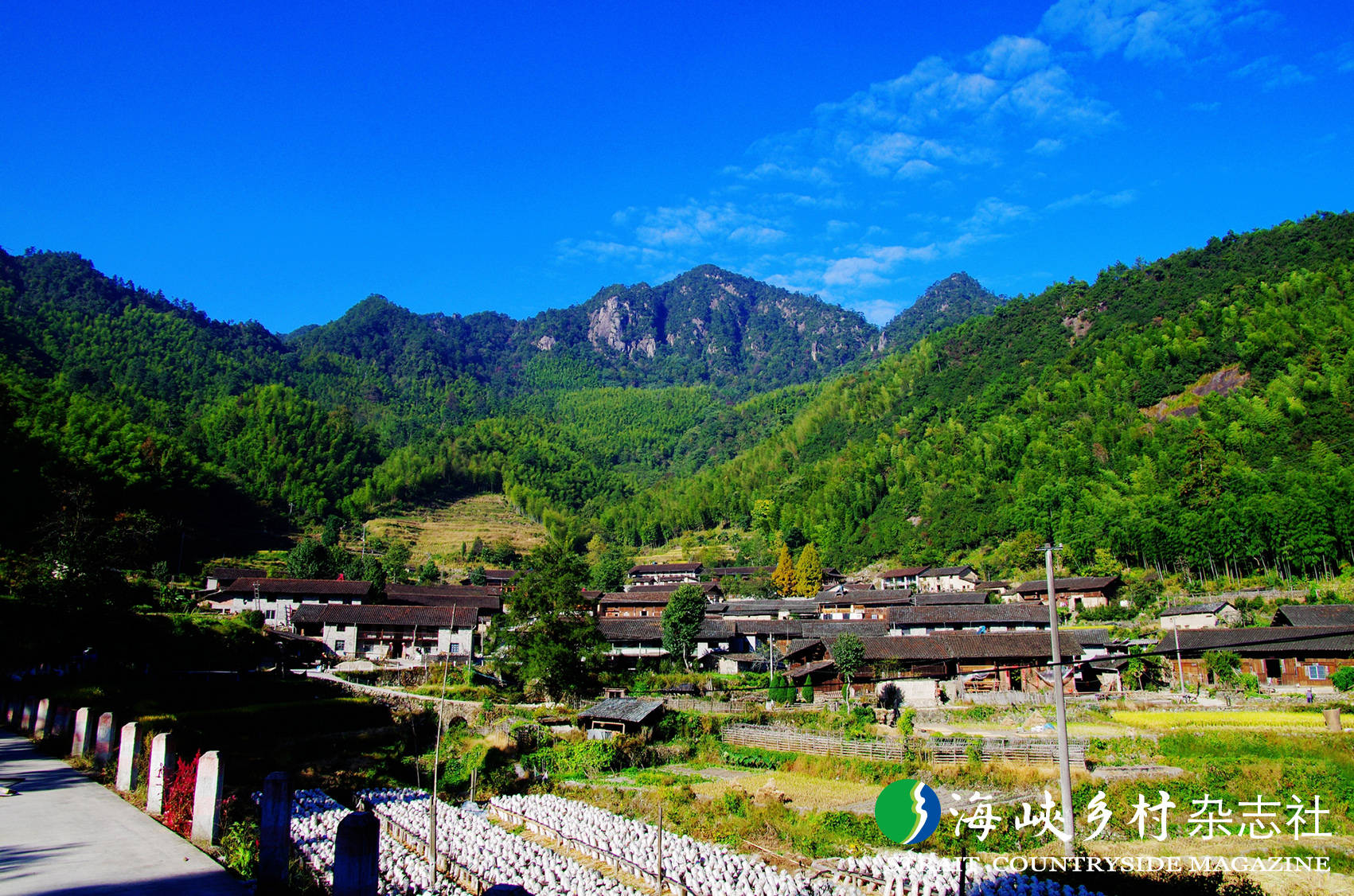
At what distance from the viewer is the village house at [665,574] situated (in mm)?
84688

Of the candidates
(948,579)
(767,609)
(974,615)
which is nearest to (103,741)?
(974,615)

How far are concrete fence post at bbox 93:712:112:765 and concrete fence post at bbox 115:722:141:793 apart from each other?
3.44 feet

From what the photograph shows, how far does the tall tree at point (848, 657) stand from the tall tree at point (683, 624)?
10.8 metres

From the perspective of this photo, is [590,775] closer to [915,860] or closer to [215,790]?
[915,860]

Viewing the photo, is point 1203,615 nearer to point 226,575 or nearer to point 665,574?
point 665,574

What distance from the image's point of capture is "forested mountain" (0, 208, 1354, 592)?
55.7 m

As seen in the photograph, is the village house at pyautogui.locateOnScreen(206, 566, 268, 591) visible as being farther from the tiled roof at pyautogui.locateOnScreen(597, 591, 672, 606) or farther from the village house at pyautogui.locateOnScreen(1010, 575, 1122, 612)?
the village house at pyautogui.locateOnScreen(1010, 575, 1122, 612)

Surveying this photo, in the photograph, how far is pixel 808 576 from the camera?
76.8 meters

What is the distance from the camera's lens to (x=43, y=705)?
1320cm

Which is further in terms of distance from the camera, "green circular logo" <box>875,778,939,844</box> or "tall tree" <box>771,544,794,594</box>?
"tall tree" <box>771,544,794,594</box>

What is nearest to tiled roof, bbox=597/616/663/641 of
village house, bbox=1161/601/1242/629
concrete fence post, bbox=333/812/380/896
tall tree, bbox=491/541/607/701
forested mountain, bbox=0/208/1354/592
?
tall tree, bbox=491/541/607/701

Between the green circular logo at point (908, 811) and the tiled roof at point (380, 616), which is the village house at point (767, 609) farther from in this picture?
the green circular logo at point (908, 811)

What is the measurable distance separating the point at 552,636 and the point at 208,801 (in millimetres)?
28252

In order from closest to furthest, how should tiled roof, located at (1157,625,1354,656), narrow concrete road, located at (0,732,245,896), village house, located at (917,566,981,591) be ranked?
narrow concrete road, located at (0,732,245,896)
tiled roof, located at (1157,625,1354,656)
village house, located at (917,566,981,591)
